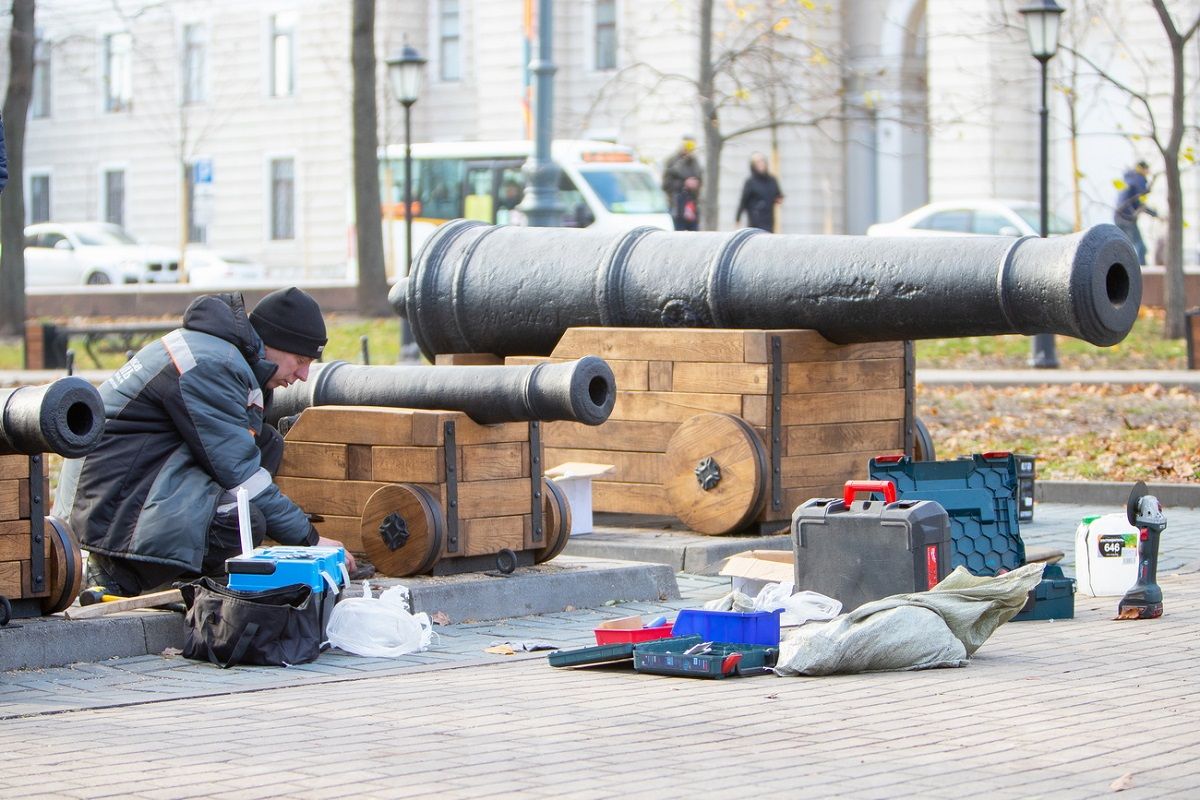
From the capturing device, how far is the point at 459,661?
7242 millimetres

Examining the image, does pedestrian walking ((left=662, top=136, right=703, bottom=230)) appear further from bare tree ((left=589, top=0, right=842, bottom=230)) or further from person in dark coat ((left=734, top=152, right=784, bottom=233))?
person in dark coat ((left=734, top=152, right=784, bottom=233))

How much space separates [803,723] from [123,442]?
2910 millimetres

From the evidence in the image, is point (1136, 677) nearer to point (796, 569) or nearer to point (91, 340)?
point (796, 569)

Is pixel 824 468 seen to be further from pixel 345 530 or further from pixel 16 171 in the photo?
pixel 16 171

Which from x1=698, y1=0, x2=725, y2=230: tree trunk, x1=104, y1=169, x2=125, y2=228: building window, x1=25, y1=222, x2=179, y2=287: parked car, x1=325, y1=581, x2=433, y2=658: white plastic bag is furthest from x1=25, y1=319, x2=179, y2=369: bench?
x1=104, y1=169, x2=125, y2=228: building window

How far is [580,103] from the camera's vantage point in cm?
4788

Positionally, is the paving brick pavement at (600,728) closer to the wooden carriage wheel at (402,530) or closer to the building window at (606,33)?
→ the wooden carriage wheel at (402,530)

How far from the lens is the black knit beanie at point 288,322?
25.9 ft

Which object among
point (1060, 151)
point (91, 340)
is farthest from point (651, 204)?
point (91, 340)

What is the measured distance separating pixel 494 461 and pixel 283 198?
1797 inches

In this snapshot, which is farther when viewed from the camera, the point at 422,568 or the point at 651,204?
the point at 651,204

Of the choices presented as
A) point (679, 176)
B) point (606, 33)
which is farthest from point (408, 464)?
point (606, 33)

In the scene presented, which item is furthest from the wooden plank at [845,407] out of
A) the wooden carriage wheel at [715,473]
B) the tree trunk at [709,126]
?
the tree trunk at [709,126]

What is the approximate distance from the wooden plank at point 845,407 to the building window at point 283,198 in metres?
43.8
